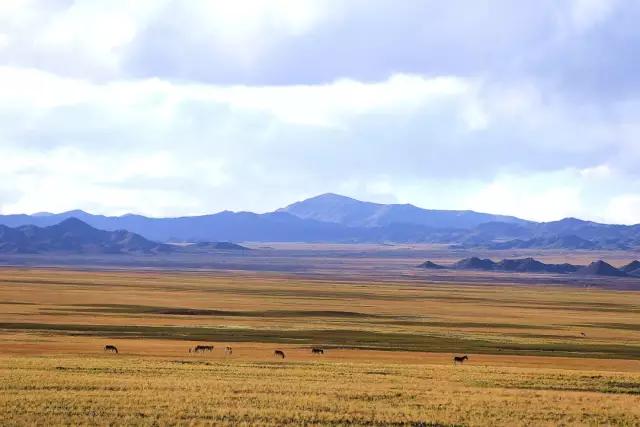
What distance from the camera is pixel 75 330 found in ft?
221

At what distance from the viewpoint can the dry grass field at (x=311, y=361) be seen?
29.0 metres

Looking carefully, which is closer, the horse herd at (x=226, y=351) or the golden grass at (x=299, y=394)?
the golden grass at (x=299, y=394)

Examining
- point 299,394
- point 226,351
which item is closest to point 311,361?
point 226,351

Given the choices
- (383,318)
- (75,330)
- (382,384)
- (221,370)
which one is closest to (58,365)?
(221,370)

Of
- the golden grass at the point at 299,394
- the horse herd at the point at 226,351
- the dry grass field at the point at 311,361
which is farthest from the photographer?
the horse herd at the point at 226,351

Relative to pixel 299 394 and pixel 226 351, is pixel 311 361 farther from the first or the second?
pixel 299 394

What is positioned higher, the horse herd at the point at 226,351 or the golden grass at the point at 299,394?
the golden grass at the point at 299,394

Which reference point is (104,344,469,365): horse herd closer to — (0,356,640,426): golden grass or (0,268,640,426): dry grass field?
(0,268,640,426): dry grass field

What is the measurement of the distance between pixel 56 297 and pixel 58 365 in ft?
229

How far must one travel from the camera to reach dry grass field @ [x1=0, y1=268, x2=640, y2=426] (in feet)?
95.1

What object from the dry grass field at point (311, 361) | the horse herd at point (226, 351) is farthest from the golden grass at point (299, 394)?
the horse herd at point (226, 351)

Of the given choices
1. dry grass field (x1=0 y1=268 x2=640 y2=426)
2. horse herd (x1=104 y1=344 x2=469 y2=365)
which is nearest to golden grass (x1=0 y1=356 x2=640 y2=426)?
dry grass field (x1=0 y1=268 x2=640 y2=426)

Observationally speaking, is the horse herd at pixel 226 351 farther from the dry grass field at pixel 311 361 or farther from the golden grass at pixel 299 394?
the golden grass at pixel 299 394

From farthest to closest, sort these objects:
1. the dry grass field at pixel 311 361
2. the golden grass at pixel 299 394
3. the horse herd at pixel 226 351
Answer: the horse herd at pixel 226 351 < the dry grass field at pixel 311 361 < the golden grass at pixel 299 394
